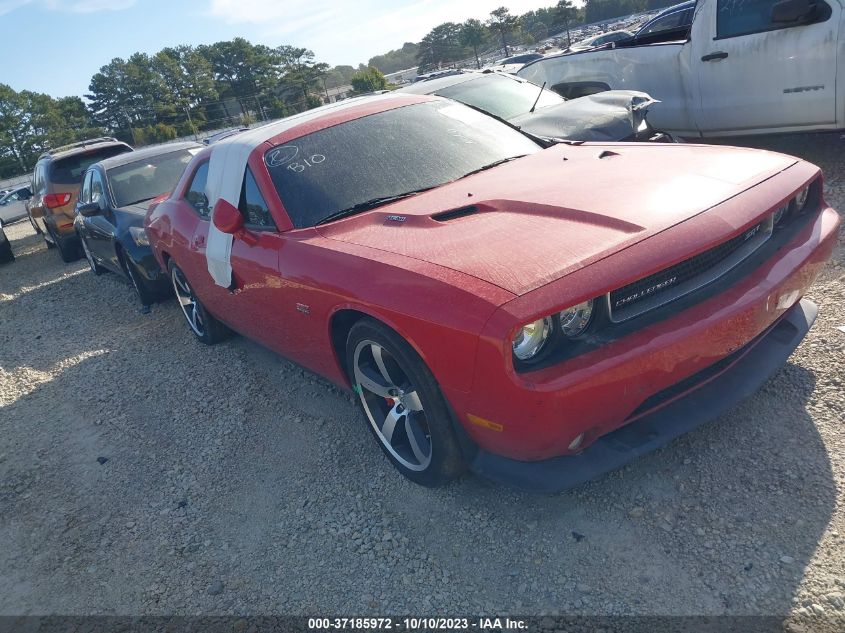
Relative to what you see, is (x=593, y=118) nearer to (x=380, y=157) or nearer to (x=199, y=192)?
(x=380, y=157)

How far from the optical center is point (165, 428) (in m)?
4.17

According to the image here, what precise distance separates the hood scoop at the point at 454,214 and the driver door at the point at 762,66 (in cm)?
408

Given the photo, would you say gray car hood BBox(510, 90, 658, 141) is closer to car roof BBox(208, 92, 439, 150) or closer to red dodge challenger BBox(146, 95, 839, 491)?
car roof BBox(208, 92, 439, 150)

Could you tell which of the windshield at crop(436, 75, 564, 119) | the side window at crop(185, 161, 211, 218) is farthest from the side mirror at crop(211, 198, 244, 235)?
the windshield at crop(436, 75, 564, 119)

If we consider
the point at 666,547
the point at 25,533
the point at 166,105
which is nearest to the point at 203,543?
Answer: the point at 25,533

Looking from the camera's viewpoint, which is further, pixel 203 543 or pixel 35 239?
pixel 35 239

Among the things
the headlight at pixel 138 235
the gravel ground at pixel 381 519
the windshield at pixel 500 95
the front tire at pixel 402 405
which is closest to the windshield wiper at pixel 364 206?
the front tire at pixel 402 405

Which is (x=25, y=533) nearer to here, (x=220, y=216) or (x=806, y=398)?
(x=220, y=216)

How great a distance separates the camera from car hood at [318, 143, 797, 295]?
2.33 meters

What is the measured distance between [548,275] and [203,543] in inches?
78.0

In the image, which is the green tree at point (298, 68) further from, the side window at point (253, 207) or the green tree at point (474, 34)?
the side window at point (253, 207)

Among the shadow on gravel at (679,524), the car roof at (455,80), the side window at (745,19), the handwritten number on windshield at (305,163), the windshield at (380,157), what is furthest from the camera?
the car roof at (455,80)

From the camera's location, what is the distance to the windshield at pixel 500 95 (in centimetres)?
662

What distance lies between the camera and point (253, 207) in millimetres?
3600
